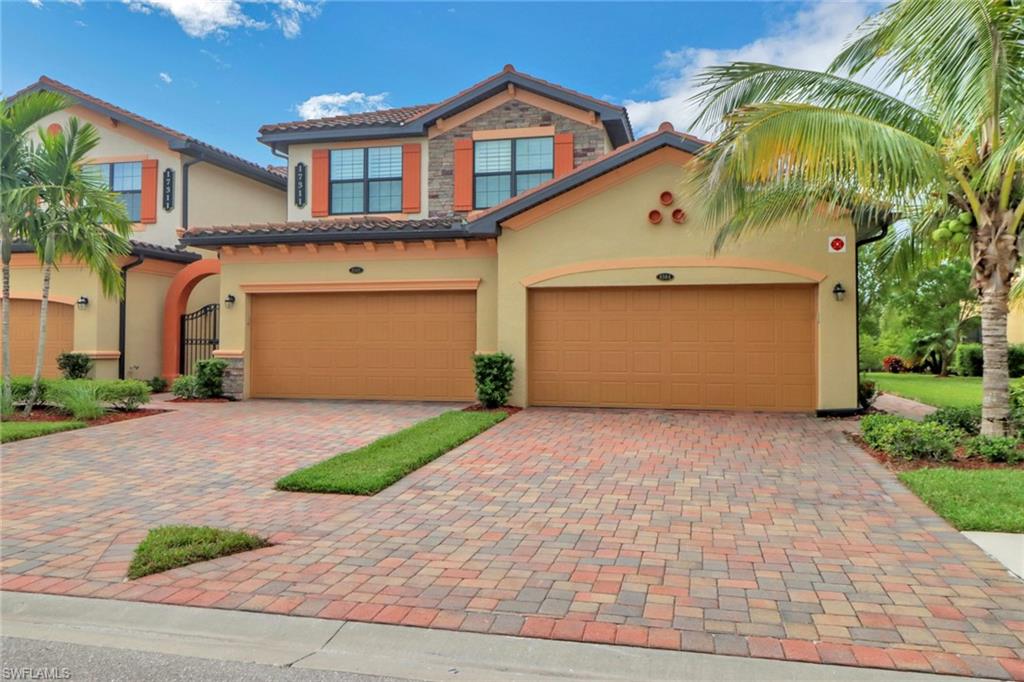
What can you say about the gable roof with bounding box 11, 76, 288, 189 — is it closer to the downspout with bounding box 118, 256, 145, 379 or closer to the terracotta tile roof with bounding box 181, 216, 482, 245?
the downspout with bounding box 118, 256, 145, 379

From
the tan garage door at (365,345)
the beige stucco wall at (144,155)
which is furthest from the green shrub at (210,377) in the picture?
the beige stucco wall at (144,155)

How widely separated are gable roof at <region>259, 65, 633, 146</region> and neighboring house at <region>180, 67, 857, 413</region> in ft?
0.21

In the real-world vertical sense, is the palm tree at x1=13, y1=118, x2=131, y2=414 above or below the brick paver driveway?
above

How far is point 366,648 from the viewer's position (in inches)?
139

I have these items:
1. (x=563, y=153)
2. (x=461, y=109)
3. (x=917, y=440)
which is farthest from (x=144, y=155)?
(x=917, y=440)

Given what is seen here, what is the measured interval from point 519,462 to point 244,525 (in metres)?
3.51

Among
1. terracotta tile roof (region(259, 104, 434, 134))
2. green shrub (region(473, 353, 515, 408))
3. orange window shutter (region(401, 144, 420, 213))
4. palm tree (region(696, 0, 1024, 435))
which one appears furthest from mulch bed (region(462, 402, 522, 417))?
terracotta tile roof (region(259, 104, 434, 134))

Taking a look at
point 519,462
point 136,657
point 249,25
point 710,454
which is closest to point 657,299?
point 710,454

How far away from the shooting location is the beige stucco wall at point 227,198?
61.2 ft

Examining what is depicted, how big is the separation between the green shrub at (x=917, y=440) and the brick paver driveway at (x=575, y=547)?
40 centimetres

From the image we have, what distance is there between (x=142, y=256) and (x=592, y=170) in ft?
36.8

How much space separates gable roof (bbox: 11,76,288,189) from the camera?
1772 cm

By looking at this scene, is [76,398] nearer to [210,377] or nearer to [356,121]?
[210,377]

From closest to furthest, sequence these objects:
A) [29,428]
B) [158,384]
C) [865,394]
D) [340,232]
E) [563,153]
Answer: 1. [29,428]
2. [865,394]
3. [340,232]
4. [563,153]
5. [158,384]
